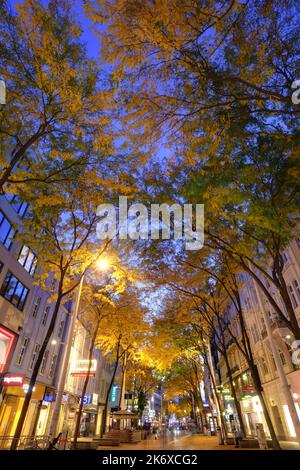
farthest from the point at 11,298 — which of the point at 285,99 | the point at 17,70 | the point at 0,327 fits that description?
the point at 285,99

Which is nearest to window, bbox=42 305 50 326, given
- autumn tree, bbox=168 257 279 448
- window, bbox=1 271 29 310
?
window, bbox=1 271 29 310

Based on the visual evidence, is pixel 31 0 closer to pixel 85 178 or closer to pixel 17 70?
pixel 17 70

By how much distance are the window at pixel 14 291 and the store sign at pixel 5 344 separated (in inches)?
75.2

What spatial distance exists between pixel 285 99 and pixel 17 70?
8.08m

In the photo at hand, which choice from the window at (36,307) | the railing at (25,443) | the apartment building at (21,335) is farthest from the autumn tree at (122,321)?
the railing at (25,443)

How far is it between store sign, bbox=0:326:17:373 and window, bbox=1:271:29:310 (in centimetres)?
191

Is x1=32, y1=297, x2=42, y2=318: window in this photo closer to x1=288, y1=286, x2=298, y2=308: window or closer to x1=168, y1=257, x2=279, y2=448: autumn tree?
x1=168, y1=257, x2=279, y2=448: autumn tree

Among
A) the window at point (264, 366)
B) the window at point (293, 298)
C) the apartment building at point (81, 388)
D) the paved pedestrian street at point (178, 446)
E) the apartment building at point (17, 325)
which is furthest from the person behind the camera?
the window at point (264, 366)

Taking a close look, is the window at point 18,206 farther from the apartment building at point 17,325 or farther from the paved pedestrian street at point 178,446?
the paved pedestrian street at point 178,446

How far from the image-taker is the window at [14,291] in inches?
680

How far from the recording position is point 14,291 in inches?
723

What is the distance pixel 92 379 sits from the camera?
125 ft

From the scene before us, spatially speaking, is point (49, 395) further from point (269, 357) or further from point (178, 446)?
point (269, 357)

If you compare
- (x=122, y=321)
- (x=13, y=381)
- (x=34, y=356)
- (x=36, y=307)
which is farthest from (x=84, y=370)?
(x=36, y=307)
